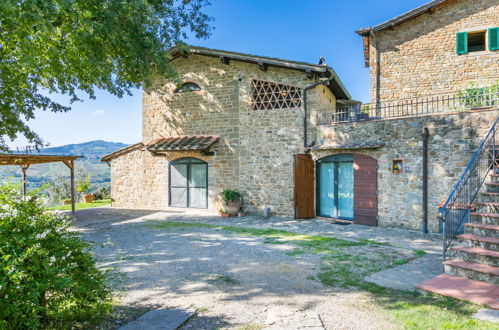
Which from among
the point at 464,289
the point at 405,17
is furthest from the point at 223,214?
the point at 405,17

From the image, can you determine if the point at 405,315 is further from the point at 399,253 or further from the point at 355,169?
the point at 355,169

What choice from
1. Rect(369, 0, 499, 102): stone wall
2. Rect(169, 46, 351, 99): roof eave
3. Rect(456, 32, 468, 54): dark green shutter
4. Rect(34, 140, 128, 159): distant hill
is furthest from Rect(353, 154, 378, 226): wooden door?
Rect(34, 140, 128, 159): distant hill

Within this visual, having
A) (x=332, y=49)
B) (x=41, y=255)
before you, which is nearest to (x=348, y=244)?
(x=41, y=255)

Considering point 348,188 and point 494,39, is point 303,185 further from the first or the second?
point 494,39

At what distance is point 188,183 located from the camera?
1289 cm

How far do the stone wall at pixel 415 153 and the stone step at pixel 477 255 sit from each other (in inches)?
143

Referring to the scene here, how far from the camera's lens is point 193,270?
548cm

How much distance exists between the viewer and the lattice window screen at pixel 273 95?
10.9 metres

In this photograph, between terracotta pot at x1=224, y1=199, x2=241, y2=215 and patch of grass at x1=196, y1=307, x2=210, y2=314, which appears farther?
terracotta pot at x1=224, y1=199, x2=241, y2=215

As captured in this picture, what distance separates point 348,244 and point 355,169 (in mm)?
3079

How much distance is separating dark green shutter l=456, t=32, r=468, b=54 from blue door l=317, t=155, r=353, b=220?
660cm

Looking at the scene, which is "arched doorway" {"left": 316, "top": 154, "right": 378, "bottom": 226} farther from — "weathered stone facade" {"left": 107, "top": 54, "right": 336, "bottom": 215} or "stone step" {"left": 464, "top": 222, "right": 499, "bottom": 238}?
"stone step" {"left": 464, "top": 222, "right": 499, "bottom": 238}

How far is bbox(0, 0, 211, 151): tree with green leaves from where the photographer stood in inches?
259

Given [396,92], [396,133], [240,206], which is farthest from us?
[396,92]
